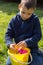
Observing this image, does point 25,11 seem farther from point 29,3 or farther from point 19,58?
point 19,58

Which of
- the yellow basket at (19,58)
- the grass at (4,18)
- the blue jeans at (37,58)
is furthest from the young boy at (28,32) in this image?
the grass at (4,18)

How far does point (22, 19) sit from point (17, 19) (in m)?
0.07

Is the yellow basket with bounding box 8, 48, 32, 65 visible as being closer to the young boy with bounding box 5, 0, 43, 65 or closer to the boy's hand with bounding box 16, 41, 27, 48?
the boy's hand with bounding box 16, 41, 27, 48

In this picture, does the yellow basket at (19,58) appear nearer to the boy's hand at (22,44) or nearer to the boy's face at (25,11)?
the boy's hand at (22,44)

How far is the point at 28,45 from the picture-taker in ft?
8.95

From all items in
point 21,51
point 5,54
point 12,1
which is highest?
point 21,51

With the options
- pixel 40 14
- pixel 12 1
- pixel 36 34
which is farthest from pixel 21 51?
pixel 12 1

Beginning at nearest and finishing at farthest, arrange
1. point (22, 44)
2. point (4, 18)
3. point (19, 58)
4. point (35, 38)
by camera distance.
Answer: point (19, 58)
point (22, 44)
point (35, 38)
point (4, 18)

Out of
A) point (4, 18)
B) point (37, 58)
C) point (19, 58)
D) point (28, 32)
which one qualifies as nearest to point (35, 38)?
point (28, 32)

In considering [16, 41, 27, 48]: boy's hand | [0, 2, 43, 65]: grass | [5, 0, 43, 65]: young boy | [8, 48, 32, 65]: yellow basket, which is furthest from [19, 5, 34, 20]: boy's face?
[0, 2, 43, 65]: grass

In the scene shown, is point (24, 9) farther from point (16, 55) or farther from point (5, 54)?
point (5, 54)

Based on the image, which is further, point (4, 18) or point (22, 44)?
point (4, 18)

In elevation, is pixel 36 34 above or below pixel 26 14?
below

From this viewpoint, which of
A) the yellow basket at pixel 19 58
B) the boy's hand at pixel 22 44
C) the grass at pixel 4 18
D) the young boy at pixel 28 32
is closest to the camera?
the yellow basket at pixel 19 58
